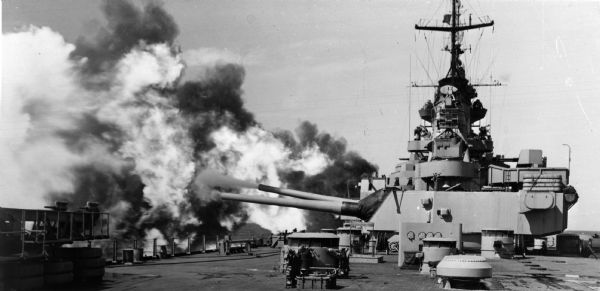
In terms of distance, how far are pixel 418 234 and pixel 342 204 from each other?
4.63 metres

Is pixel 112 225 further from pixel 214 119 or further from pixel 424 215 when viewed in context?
pixel 424 215

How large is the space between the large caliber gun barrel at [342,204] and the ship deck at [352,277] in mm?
2343

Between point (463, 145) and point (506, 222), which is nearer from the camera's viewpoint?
point (506, 222)

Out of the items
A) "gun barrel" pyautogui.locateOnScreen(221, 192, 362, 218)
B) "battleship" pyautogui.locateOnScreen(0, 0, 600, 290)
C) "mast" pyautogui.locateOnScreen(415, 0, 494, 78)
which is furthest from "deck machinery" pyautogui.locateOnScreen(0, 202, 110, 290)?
"mast" pyautogui.locateOnScreen(415, 0, 494, 78)

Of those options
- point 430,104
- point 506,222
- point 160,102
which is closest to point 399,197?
point 506,222

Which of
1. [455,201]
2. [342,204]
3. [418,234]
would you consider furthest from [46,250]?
[455,201]

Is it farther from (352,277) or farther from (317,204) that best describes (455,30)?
(352,277)

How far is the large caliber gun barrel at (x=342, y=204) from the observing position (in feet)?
80.3

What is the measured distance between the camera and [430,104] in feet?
118

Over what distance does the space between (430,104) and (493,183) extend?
834 cm

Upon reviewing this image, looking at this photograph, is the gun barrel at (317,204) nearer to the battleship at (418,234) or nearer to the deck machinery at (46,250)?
the battleship at (418,234)

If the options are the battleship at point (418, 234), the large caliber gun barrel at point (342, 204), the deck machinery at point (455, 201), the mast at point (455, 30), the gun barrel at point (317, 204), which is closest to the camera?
the battleship at point (418, 234)

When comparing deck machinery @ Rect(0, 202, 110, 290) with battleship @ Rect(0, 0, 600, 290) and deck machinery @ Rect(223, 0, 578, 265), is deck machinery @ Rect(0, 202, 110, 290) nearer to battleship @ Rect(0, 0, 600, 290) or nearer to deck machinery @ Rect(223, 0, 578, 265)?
battleship @ Rect(0, 0, 600, 290)

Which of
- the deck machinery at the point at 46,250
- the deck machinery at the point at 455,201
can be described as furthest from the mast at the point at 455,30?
the deck machinery at the point at 46,250
